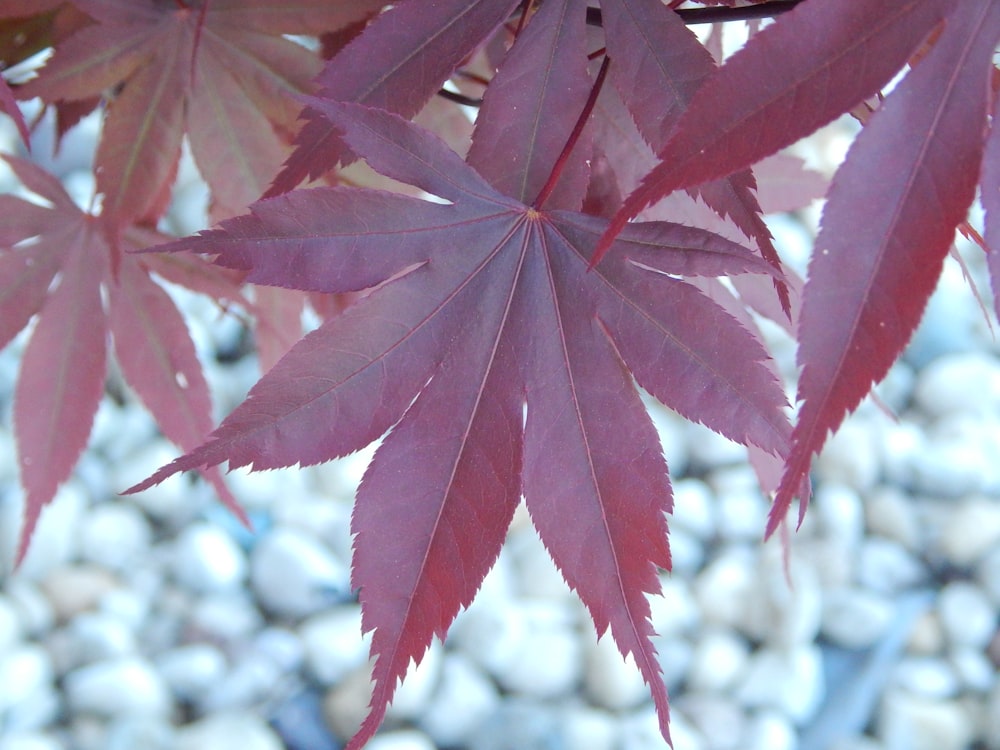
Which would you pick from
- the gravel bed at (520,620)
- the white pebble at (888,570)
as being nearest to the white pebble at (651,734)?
the gravel bed at (520,620)

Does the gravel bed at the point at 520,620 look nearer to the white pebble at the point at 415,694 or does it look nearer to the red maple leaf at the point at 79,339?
the white pebble at the point at 415,694

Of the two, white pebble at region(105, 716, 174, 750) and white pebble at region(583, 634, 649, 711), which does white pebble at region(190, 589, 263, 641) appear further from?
white pebble at region(583, 634, 649, 711)

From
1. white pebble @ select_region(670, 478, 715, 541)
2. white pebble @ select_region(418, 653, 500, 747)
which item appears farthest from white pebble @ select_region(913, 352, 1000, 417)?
white pebble @ select_region(418, 653, 500, 747)

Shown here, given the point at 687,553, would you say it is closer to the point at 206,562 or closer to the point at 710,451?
the point at 710,451

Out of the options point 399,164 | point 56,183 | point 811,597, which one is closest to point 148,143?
Result: point 56,183

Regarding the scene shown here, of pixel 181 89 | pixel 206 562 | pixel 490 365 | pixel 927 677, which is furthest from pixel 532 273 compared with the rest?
pixel 927 677

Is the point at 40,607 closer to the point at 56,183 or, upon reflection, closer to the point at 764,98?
the point at 56,183
